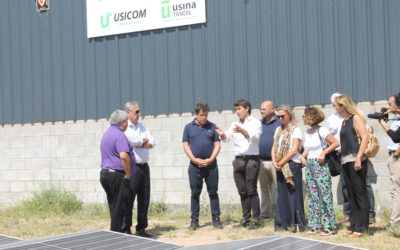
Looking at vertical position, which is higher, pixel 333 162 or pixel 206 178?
pixel 333 162

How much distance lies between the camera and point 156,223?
9.90 m

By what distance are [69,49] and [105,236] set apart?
8236 millimetres

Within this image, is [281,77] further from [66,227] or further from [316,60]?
[66,227]

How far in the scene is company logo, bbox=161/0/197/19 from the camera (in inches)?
424

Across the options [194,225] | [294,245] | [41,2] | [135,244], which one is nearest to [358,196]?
[194,225]

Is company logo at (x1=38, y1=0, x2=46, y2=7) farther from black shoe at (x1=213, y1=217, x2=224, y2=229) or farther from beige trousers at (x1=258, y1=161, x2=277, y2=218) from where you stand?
black shoe at (x1=213, y1=217, x2=224, y2=229)

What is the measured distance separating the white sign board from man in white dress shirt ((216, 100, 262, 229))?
8.92 feet

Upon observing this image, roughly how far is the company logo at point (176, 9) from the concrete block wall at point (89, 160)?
1.97 metres

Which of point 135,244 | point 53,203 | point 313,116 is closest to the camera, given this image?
point 135,244

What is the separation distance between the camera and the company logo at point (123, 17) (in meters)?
11.2

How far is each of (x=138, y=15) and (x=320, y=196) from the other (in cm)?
546

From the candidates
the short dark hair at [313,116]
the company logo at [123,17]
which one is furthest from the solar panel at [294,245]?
the company logo at [123,17]

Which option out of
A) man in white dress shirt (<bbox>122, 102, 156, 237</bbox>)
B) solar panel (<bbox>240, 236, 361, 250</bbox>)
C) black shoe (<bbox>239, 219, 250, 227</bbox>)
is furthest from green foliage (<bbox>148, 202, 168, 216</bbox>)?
solar panel (<bbox>240, 236, 361, 250</bbox>)

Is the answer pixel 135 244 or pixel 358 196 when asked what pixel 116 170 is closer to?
pixel 358 196
